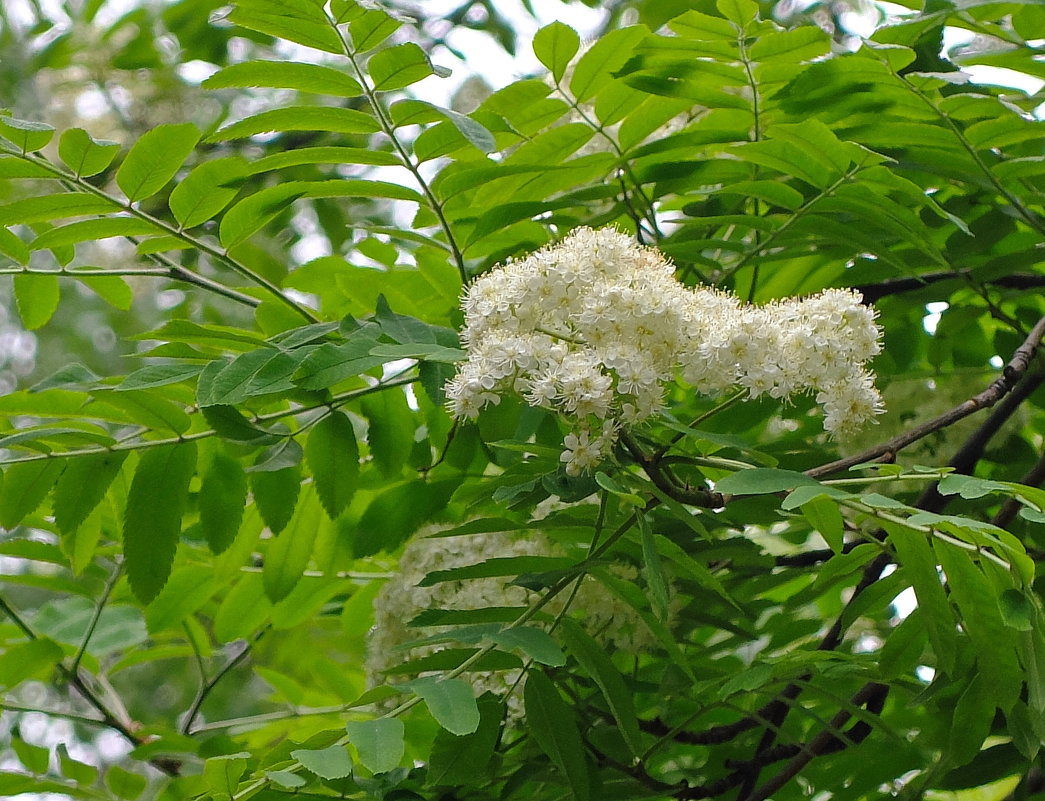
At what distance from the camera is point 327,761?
1.11 m

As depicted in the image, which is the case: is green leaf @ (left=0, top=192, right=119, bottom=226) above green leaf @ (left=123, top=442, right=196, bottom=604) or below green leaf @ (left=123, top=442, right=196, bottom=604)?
above

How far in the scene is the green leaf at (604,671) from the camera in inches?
52.1

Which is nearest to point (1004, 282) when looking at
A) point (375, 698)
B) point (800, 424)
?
point (800, 424)

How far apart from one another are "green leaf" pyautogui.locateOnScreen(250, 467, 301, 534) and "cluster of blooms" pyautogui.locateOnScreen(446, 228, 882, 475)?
1.18 feet

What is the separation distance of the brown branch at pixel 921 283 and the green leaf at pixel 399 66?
0.73 metres

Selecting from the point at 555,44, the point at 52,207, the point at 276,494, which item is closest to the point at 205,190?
the point at 52,207

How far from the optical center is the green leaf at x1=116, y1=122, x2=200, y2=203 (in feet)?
4.73

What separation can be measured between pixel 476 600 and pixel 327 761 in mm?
443

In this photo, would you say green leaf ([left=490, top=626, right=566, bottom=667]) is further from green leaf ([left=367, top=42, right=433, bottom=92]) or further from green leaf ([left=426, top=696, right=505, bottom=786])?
green leaf ([left=367, top=42, right=433, bottom=92])

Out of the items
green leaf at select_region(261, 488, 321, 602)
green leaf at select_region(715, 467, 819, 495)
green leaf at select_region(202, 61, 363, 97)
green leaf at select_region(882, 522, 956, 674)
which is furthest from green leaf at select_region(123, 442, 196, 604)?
green leaf at select_region(882, 522, 956, 674)

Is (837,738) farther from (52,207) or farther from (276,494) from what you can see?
(52,207)

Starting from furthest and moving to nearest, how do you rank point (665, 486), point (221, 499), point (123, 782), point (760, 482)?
point (123, 782), point (221, 499), point (665, 486), point (760, 482)

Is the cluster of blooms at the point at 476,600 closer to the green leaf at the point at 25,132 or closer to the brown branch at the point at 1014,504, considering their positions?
the brown branch at the point at 1014,504

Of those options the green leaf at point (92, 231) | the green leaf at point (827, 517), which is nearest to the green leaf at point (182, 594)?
the green leaf at point (92, 231)
